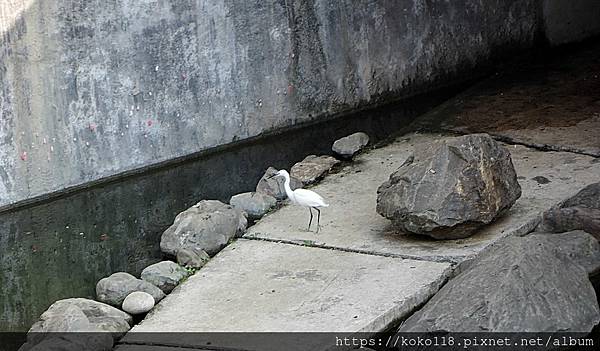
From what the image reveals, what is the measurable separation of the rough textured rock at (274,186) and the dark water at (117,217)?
48 centimetres

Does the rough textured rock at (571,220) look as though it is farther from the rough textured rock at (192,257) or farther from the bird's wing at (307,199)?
the rough textured rock at (192,257)

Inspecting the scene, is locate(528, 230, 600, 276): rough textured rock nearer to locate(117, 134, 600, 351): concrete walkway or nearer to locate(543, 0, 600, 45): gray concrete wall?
locate(117, 134, 600, 351): concrete walkway

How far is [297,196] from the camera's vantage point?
7.16 meters

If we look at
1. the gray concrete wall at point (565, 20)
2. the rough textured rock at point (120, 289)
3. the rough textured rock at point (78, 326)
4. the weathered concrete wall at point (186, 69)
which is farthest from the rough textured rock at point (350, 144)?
the gray concrete wall at point (565, 20)

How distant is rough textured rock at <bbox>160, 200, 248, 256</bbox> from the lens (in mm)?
7254

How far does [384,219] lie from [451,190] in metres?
0.80

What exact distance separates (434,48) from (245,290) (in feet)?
17.6

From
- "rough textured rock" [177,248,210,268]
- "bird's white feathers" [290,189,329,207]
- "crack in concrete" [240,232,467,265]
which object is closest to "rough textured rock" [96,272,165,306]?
"rough textured rock" [177,248,210,268]

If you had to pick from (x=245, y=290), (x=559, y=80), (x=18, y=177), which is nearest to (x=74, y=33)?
(x=18, y=177)

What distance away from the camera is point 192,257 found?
6977mm

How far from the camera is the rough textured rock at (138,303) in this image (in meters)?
6.35

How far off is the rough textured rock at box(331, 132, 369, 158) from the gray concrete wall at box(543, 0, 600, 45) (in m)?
3.62

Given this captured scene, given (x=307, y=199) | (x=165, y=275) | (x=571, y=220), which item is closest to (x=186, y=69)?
(x=307, y=199)

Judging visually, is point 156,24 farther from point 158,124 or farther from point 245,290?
point 245,290
